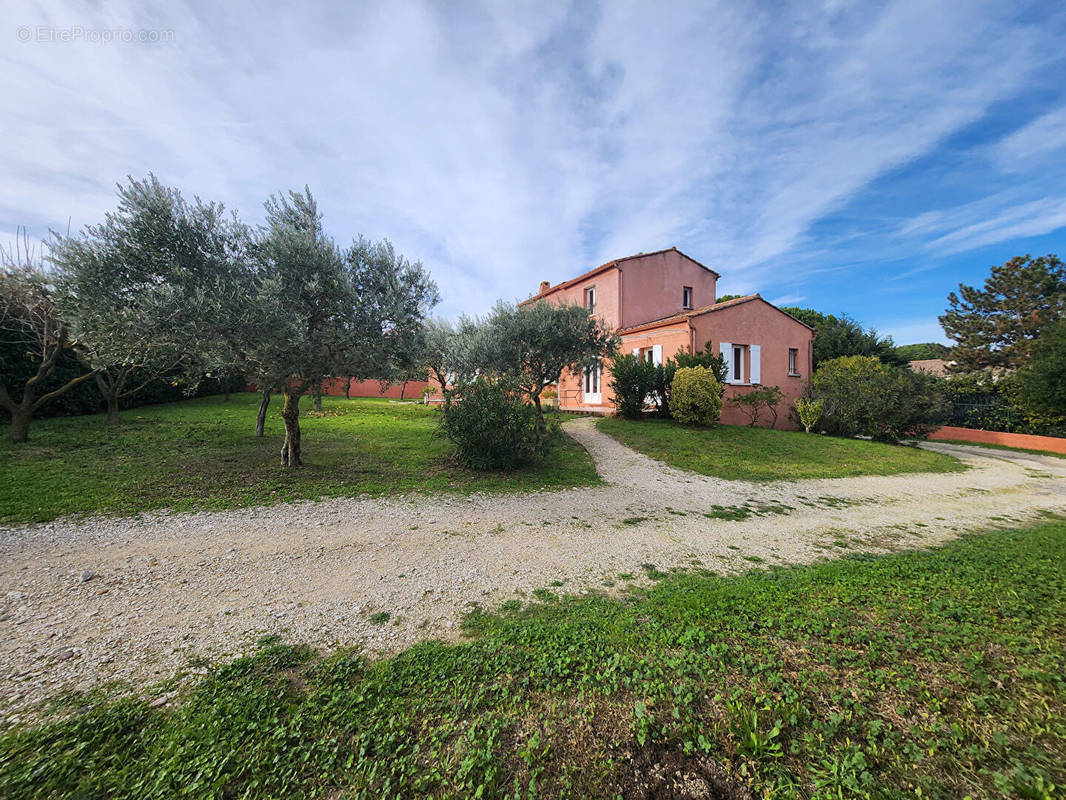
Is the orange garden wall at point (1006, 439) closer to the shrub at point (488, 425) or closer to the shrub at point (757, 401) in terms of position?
the shrub at point (757, 401)

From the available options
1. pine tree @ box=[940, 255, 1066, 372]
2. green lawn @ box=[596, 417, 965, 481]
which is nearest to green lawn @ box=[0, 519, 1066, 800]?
green lawn @ box=[596, 417, 965, 481]

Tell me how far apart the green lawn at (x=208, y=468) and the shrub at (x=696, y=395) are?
478 centimetres

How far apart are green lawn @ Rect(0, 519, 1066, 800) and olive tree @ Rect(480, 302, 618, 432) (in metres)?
8.83

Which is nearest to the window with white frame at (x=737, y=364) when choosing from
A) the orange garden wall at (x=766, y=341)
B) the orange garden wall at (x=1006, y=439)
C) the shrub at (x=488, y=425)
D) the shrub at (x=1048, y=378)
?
the orange garden wall at (x=766, y=341)

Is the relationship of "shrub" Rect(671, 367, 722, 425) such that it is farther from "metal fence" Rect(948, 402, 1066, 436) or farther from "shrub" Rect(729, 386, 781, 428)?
"metal fence" Rect(948, 402, 1066, 436)

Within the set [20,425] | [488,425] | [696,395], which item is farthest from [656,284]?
[20,425]

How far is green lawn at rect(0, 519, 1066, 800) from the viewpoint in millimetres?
1784

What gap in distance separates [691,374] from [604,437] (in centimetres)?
407

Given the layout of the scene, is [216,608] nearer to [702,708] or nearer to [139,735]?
[139,735]

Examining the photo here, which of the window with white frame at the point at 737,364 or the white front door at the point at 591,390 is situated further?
the white front door at the point at 591,390

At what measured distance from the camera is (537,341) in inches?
472

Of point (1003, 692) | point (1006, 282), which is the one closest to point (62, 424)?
point (1003, 692)

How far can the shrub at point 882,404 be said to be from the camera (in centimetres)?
1397

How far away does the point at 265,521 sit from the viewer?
5484 mm
